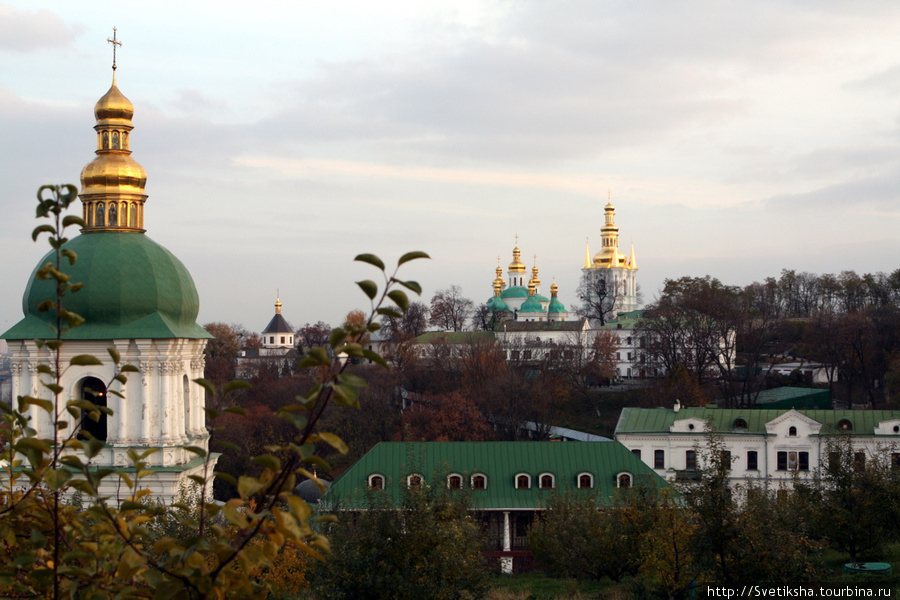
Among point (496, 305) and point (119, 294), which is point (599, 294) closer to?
point (496, 305)

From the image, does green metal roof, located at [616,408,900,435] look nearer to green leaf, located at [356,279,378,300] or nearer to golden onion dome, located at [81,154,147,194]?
golden onion dome, located at [81,154,147,194]

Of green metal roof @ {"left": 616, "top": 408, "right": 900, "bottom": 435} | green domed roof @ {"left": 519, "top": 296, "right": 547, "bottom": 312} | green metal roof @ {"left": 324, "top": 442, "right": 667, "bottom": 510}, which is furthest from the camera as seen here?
green domed roof @ {"left": 519, "top": 296, "right": 547, "bottom": 312}

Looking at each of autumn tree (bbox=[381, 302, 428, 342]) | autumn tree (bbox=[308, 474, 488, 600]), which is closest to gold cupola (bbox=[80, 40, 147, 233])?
autumn tree (bbox=[308, 474, 488, 600])

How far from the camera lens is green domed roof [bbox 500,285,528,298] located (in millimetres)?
110625

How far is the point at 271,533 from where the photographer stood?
13.8ft

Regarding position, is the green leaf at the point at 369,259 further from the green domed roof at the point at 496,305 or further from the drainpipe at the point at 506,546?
the green domed roof at the point at 496,305

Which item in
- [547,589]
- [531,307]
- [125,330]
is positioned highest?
[531,307]

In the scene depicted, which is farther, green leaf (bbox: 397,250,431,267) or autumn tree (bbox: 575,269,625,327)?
autumn tree (bbox: 575,269,625,327)

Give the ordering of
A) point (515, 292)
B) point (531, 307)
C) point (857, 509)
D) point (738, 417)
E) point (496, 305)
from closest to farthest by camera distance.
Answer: point (857, 509) < point (738, 417) < point (531, 307) < point (496, 305) < point (515, 292)

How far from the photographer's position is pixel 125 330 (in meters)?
21.6

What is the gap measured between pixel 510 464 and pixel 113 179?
1651cm

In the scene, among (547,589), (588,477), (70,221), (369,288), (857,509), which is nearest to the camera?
(369,288)

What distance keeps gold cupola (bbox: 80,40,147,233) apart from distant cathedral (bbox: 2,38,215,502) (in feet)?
0.07

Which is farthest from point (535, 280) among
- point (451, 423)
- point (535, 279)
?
point (451, 423)
